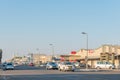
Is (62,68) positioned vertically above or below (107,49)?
below

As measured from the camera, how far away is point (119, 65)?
10450 centimetres

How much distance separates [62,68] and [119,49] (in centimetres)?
5085

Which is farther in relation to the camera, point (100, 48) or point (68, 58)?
point (68, 58)

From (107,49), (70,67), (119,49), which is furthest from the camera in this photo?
(107,49)

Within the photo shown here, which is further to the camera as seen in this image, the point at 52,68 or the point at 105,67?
the point at 105,67

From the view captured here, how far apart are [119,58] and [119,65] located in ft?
6.00

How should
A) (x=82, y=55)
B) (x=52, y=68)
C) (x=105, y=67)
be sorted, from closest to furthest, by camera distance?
(x=52, y=68) → (x=105, y=67) → (x=82, y=55)

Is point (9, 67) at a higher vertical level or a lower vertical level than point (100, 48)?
lower

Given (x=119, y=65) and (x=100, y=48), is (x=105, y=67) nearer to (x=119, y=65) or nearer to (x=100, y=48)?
(x=119, y=65)

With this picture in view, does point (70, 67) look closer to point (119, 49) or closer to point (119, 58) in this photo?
point (119, 58)

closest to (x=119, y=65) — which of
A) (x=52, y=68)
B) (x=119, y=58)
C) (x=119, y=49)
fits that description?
(x=119, y=58)

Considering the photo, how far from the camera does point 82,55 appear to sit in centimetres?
15325

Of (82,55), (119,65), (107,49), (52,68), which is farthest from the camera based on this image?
(82,55)

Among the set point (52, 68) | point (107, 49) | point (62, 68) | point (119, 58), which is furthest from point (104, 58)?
point (62, 68)
